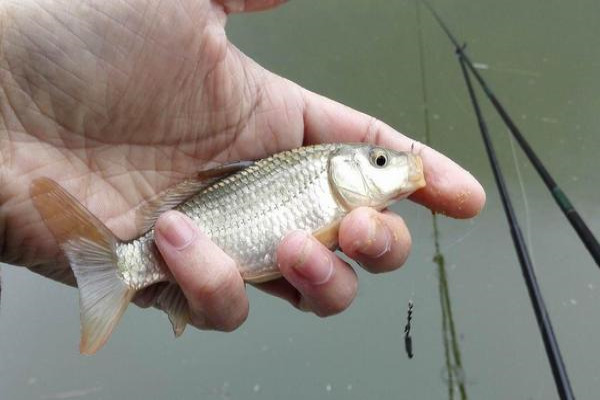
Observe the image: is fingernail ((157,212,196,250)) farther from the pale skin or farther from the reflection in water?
the reflection in water

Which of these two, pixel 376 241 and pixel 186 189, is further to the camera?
pixel 186 189

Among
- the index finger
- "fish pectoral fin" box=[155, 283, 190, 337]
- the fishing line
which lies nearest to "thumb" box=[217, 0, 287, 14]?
the index finger

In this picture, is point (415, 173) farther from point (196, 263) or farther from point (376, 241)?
point (196, 263)

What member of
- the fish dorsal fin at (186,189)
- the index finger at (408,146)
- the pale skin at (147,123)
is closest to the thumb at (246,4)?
the pale skin at (147,123)

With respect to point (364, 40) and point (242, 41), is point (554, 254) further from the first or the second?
point (242, 41)

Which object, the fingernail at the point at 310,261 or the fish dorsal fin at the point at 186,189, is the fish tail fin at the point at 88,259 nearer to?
the fish dorsal fin at the point at 186,189

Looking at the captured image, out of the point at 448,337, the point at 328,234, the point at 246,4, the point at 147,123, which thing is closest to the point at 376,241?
the point at 328,234

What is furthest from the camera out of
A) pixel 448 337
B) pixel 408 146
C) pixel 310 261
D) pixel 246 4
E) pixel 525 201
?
pixel 525 201

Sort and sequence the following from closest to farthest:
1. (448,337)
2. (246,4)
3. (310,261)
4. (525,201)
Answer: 1. (310,261)
2. (246,4)
3. (448,337)
4. (525,201)
